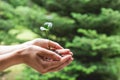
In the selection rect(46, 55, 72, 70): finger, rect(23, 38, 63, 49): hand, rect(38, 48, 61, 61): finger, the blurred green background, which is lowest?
rect(46, 55, 72, 70): finger

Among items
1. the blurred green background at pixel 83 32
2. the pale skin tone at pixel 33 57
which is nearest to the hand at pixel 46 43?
the pale skin tone at pixel 33 57

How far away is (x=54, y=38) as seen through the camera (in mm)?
5527

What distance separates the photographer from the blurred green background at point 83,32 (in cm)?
504

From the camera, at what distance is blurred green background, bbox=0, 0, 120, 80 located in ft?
16.5

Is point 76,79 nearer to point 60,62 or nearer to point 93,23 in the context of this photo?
point 93,23

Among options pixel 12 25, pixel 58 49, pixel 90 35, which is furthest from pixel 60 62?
pixel 12 25

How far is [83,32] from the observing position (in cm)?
503

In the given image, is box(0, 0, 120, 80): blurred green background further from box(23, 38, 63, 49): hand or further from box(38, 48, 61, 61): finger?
box(38, 48, 61, 61): finger

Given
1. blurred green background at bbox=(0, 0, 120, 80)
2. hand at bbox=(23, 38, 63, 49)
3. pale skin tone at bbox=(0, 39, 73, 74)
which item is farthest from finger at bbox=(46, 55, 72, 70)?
blurred green background at bbox=(0, 0, 120, 80)

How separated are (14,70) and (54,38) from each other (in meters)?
1.10

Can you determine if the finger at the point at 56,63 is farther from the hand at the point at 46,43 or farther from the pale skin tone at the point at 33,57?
the hand at the point at 46,43

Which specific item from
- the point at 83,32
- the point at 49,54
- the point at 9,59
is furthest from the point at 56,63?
the point at 83,32

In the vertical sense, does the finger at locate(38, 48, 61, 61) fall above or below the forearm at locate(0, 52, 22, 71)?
above

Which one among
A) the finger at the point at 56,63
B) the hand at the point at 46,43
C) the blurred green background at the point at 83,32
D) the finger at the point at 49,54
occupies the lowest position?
the finger at the point at 56,63
